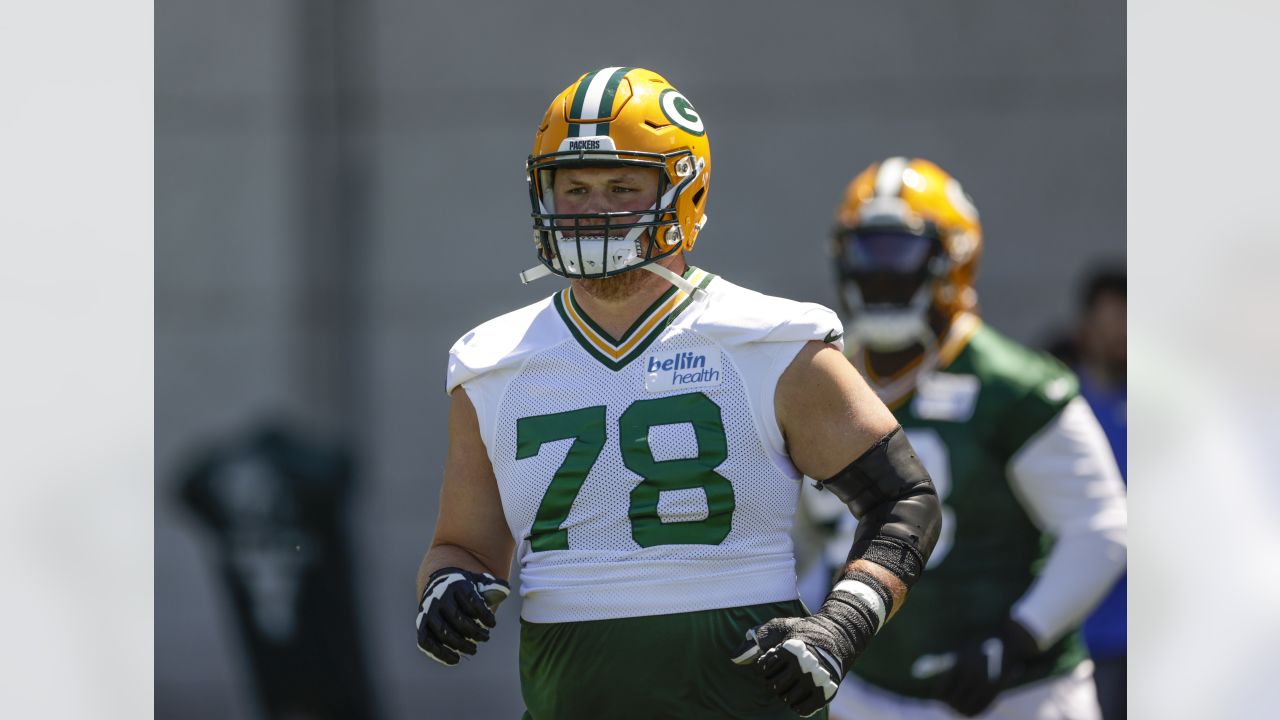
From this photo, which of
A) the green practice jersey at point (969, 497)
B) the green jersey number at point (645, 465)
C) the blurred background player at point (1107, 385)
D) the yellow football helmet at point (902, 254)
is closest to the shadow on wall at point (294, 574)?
the yellow football helmet at point (902, 254)

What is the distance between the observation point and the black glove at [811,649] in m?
2.64

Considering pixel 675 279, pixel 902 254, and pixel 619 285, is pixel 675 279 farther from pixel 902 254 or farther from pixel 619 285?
pixel 902 254

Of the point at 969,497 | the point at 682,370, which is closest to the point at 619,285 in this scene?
the point at 682,370

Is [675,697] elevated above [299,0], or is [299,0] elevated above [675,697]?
[299,0]

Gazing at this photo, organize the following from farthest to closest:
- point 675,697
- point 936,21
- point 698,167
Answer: point 936,21
point 698,167
point 675,697

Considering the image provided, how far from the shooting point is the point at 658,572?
2885 mm

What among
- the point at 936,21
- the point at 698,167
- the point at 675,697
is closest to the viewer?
the point at 675,697

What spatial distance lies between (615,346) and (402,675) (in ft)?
15.1

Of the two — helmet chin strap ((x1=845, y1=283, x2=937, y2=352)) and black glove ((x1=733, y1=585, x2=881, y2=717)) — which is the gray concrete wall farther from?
black glove ((x1=733, y1=585, x2=881, y2=717))

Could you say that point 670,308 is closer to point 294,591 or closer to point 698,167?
point 698,167

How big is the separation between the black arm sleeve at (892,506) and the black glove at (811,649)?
0.39 feet

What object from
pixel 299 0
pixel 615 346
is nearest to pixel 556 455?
pixel 615 346

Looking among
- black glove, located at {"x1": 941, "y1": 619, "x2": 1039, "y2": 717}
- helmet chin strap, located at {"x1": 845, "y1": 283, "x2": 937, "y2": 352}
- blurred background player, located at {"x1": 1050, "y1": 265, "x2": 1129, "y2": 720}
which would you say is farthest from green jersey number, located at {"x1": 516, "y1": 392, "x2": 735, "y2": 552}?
blurred background player, located at {"x1": 1050, "y1": 265, "x2": 1129, "y2": 720}

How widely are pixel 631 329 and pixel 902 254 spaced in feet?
9.35
